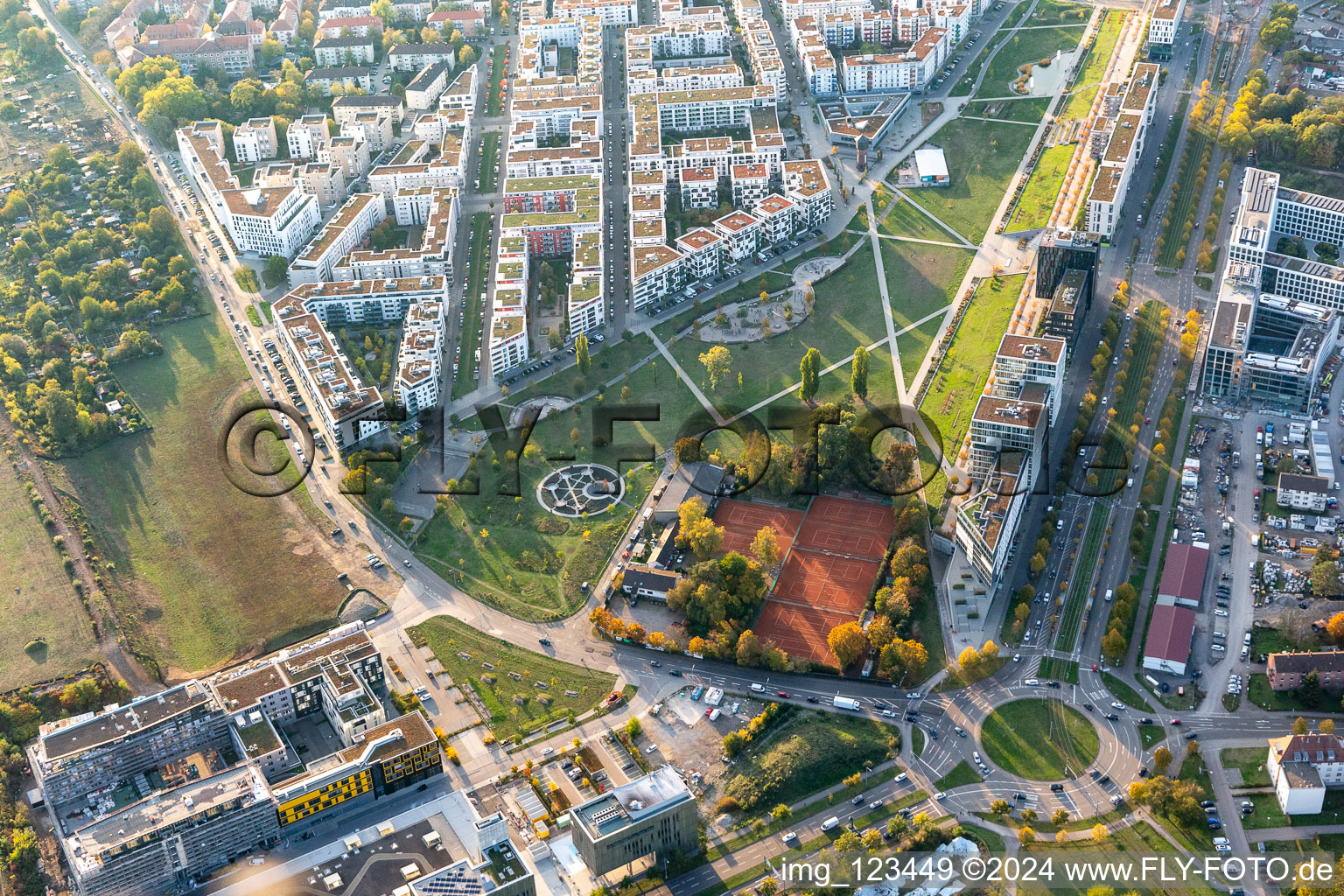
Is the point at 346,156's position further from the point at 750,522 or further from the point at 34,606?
the point at 750,522

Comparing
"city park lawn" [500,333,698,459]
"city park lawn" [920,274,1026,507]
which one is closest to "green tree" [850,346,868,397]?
"city park lawn" [920,274,1026,507]

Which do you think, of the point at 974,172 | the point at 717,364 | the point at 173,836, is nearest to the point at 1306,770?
the point at 717,364

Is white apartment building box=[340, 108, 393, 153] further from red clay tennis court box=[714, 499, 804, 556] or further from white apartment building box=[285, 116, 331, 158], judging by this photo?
red clay tennis court box=[714, 499, 804, 556]

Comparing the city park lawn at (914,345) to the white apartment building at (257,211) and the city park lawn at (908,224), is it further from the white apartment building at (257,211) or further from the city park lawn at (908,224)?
the white apartment building at (257,211)

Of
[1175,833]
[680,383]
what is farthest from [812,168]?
[1175,833]

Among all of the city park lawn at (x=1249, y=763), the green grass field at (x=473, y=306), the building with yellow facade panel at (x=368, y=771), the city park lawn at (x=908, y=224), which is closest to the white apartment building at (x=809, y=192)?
the city park lawn at (x=908, y=224)
